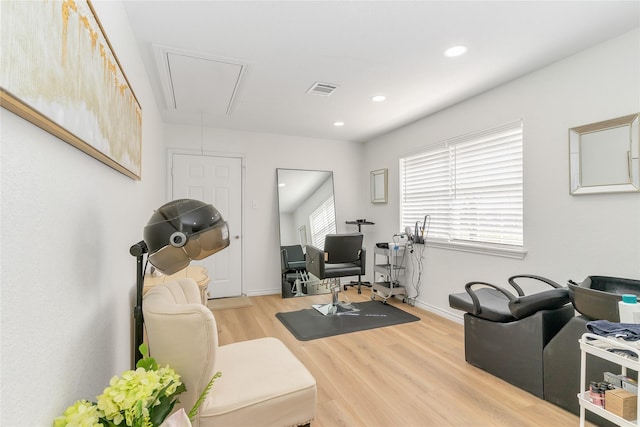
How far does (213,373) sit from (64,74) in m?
→ 1.20

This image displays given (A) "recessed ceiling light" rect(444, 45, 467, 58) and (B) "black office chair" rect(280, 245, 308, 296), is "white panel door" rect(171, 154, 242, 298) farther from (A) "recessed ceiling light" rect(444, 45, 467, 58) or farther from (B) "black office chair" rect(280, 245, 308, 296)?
(A) "recessed ceiling light" rect(444, 45, 467, 58)

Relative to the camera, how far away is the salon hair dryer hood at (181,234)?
3.54 ft

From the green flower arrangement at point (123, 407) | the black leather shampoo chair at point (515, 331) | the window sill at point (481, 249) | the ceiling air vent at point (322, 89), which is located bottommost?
the black leather shampoo chair at point (515, 331)

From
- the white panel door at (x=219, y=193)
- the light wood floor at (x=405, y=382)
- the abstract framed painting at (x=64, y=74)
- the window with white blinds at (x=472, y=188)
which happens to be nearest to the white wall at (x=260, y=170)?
the white panel door at (x=219, y=193)

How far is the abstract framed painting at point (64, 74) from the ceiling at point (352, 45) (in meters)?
0.88

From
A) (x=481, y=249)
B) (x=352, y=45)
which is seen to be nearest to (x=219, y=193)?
(x=352, y=45)

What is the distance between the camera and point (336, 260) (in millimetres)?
3541

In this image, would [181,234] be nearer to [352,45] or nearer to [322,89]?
[352,45]

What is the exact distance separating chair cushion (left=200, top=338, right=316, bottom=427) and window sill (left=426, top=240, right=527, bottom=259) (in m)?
2.29

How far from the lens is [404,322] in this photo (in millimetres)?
3373

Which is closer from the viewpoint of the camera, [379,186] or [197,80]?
[197,80]

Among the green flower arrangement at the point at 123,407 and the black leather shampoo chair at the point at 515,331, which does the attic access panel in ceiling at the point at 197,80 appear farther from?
the black leather shampoo chair at the point at 515,331

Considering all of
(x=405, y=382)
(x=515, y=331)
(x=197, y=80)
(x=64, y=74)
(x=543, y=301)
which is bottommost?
(x=405, y=382)

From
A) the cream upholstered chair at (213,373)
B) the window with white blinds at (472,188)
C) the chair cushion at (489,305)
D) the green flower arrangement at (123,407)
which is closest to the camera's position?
the green flower arrangement at (123,407)
